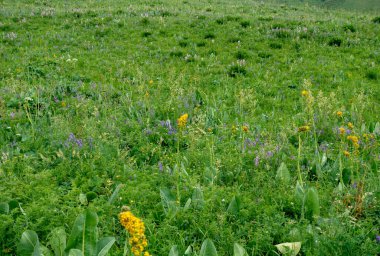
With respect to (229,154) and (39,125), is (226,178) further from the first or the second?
(39,125)

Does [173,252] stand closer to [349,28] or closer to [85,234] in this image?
[85,234]

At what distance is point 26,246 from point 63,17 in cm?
1640

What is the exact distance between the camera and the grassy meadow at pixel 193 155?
3682mm

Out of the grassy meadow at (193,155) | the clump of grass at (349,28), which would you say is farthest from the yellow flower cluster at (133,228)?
the clump of grass at (349,28)

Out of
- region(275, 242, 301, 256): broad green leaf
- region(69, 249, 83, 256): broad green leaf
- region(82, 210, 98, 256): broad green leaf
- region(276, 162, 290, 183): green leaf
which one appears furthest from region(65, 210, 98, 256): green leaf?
region(276, 162, 290, 183): green leaf

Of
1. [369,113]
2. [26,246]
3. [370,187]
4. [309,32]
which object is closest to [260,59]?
[309,32]

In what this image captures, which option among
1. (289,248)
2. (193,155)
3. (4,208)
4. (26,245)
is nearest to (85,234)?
(26,245)

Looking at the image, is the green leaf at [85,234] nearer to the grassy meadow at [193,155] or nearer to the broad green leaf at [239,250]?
the grassy meadow at [193,155]

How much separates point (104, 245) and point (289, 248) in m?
1.68

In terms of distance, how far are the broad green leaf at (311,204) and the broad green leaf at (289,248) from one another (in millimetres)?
651

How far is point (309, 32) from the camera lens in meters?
14.6

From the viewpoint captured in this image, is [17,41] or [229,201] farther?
[17,41]

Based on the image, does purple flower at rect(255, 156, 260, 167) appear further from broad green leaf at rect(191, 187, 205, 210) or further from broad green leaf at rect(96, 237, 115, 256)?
broad green leaf at rect(96, 237, 115, 256)

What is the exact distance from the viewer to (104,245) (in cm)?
341
